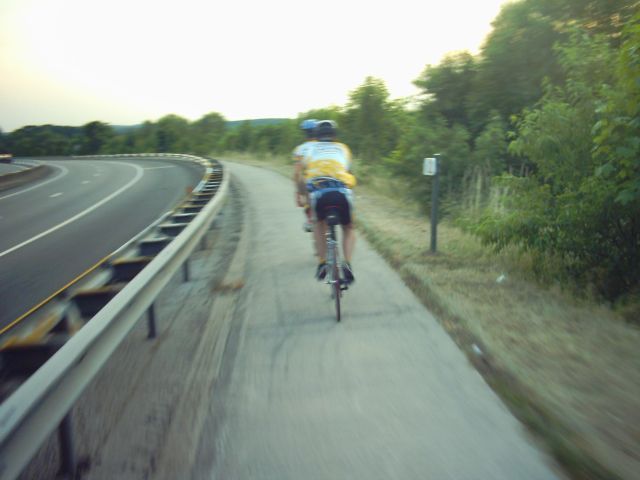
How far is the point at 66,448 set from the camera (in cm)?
291

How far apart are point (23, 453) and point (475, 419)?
2438 mm

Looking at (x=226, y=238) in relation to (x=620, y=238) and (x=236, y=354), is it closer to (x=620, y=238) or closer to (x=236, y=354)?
(x=236, y=354)

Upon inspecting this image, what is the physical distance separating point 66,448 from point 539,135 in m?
5.92

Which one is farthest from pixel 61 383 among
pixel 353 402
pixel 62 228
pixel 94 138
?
pixel 94 138

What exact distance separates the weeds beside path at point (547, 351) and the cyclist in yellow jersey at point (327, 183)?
108 centimetres

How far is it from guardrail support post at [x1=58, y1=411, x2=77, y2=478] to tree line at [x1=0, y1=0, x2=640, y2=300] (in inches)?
195

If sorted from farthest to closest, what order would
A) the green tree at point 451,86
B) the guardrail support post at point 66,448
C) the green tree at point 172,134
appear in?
the green tree at point 172,134
the green tree at point 451,86
the guardrail support post at point 66,448

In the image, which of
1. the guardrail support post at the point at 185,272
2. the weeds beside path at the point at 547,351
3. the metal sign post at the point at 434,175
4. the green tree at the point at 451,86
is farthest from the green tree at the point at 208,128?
the weeds beside path at the point at 547,351

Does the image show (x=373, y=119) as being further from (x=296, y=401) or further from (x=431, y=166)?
(x=296, y=401)

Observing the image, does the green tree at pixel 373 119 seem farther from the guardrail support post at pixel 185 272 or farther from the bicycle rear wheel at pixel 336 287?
the bicycle rear wheel at pixel 336 287

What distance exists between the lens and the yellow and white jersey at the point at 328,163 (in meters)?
5.92

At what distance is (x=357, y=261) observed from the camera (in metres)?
7.70

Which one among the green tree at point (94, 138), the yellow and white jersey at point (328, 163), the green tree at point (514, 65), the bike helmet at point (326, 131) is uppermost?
the green tree at point (514, 65)

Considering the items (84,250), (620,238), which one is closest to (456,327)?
(620,238)
